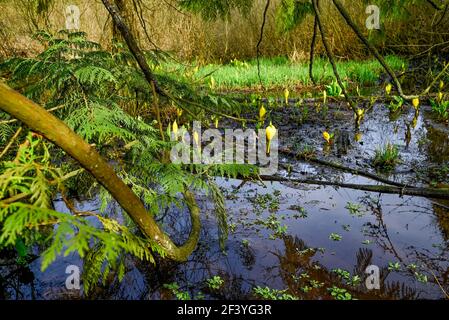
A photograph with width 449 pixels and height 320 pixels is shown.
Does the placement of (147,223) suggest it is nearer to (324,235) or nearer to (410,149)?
(324,235)

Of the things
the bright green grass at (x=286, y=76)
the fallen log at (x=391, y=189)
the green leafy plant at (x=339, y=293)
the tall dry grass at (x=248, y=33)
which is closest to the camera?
the green leafy plant at (x=339, y=293)

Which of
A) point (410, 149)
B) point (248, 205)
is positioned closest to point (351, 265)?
point (248, 205)

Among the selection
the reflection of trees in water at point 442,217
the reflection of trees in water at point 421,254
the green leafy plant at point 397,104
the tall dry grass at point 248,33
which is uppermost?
the tall dry grass at point 248,33

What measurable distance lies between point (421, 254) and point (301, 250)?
2.60 ft

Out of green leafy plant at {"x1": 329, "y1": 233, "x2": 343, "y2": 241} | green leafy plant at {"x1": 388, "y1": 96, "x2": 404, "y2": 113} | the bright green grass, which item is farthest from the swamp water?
the bright green grass

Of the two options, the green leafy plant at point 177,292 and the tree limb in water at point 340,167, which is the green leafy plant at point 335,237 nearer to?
the tree limb in water at point 340,167

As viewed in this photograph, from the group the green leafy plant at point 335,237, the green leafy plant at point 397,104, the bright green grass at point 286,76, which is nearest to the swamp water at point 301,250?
the green leafy plant at point 335,237

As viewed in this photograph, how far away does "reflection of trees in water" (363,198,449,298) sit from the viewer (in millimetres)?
2381

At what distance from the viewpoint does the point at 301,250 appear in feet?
8.83

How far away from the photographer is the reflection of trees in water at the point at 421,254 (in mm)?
2381

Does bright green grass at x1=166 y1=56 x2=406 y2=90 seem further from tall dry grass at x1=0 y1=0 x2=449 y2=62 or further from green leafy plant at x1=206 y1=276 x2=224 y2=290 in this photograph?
green leafy plant at x1=206 y1=276 x2=224 y2=290

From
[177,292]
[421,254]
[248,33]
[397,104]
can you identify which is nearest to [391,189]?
[421,254]

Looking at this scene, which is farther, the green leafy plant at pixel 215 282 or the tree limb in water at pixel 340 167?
the tree limb in water at pixel 340 167

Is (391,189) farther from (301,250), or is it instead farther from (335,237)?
(301,250)
